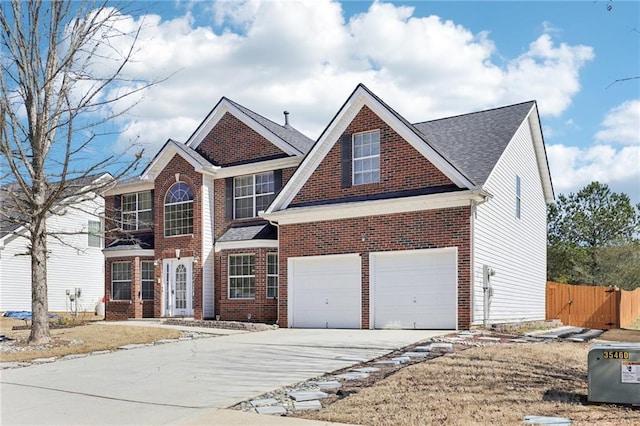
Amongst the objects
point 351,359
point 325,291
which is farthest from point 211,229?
point 351,359

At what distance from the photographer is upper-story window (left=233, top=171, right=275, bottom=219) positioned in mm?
23219

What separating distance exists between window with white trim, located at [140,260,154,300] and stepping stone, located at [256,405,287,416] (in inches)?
735

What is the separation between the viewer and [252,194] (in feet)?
77.7

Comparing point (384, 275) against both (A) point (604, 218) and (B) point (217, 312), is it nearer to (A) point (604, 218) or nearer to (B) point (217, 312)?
(B) point (217, 312)

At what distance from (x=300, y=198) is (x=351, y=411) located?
13.1 meters

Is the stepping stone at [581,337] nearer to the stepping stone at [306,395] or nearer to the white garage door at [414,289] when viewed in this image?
the white garage door at [414,289]

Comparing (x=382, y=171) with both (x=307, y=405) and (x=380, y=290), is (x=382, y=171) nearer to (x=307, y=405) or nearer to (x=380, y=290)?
(x=380, y=290)

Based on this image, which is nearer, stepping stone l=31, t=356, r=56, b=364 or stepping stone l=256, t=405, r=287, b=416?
stepping stone l=256, t=405, r=287, b=416

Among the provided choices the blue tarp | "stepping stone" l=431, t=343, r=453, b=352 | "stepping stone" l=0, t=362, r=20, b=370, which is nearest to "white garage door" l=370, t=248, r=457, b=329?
"stepping stone" l=431, t=343, r=453, b=352

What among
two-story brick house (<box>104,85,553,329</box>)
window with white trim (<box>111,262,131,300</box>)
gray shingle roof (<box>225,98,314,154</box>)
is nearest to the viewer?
two-story brick house (<box>104,85,553,329</box>)

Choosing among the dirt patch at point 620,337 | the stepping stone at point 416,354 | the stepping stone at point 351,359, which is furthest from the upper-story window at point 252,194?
the dirt patch at point 620,337

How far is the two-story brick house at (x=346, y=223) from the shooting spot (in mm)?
17312

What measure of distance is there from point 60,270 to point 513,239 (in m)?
23.8

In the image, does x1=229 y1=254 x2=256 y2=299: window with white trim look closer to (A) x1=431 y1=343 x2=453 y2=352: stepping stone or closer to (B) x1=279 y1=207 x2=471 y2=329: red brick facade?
(B) x1=279 y1=207 x2=471 y2=329: red brick facade
